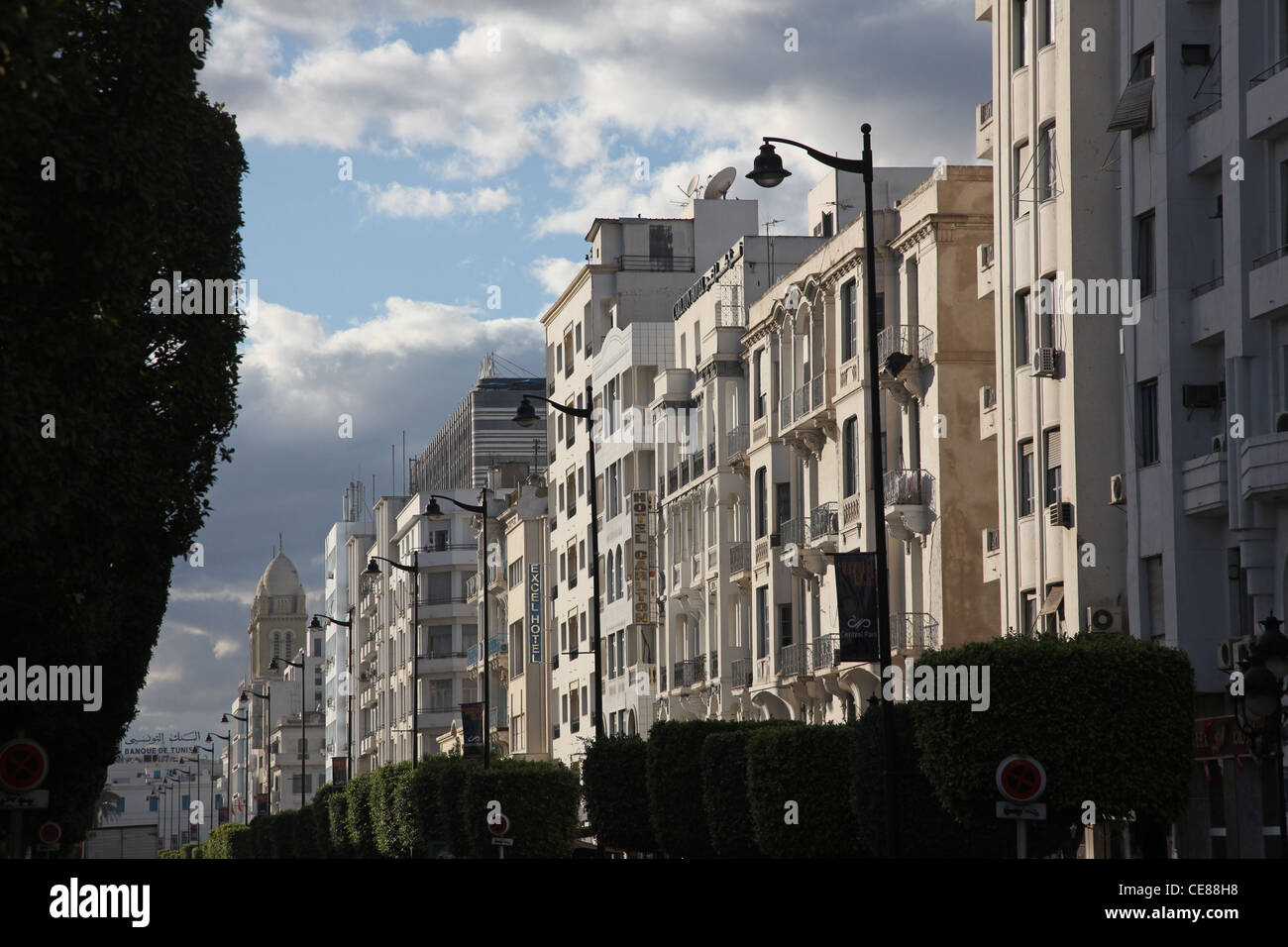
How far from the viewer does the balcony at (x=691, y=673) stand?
67.8m

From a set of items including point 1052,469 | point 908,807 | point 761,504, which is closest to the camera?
point 908,807

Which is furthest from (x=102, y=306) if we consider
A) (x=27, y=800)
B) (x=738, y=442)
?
(x=738, y=442)

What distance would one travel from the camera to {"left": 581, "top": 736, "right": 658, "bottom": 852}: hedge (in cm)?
5278

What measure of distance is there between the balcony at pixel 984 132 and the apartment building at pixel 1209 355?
6.00 metres

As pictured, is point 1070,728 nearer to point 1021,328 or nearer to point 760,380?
point 1021,328

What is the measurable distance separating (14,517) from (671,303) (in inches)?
2623

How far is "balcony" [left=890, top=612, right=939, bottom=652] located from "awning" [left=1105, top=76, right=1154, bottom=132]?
14.7 metres

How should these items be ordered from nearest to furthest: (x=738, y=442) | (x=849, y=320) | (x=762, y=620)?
(x=849, y=320) → (x=762, y=620) → (x=738, y=442)

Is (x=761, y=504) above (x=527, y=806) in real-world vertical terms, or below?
above

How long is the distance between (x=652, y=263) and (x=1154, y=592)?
51581mm

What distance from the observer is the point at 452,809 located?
62.3 meters

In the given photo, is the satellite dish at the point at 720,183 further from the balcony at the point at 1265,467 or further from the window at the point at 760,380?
the balcony at the point at 1265,467

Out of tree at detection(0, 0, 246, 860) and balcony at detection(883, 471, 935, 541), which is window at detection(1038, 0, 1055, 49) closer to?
balcony at detection(883, 471, 935, 541)
